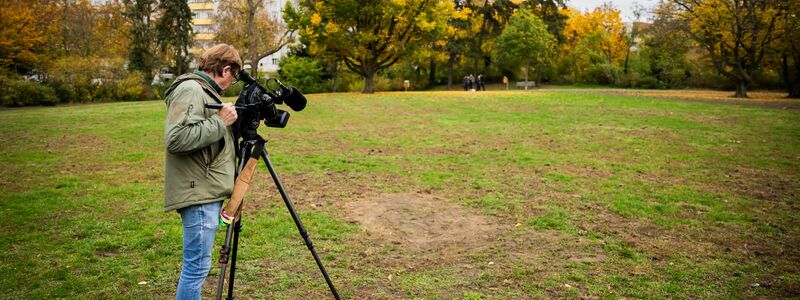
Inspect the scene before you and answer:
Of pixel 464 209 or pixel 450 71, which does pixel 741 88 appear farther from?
pixel 464 209

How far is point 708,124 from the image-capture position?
668 inches

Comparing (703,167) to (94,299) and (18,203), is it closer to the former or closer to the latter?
(94,299)

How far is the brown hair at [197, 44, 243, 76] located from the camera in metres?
3.28

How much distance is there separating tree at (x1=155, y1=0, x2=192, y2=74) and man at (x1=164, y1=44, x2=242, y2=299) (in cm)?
4664

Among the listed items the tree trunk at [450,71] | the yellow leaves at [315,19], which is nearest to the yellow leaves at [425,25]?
the yellow leaves at [315,19]

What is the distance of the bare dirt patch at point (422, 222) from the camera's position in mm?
6170

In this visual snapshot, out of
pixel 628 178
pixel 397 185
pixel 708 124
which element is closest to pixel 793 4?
pixel 708 124

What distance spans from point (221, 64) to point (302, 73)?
42203 millimetres

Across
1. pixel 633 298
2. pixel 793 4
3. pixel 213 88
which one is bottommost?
pixel 633 298

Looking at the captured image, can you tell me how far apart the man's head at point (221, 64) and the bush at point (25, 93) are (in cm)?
3098

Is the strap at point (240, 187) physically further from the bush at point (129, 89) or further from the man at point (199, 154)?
the bush at point (129, 89)

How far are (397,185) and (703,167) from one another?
20.8ft

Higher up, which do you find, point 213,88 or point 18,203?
point 213,88

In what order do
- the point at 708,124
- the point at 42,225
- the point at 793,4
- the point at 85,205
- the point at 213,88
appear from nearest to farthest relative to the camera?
the point at 213,88 → the point at 42,225 → the point at 85,205 → the point at 708,124 → the point at 793,4
